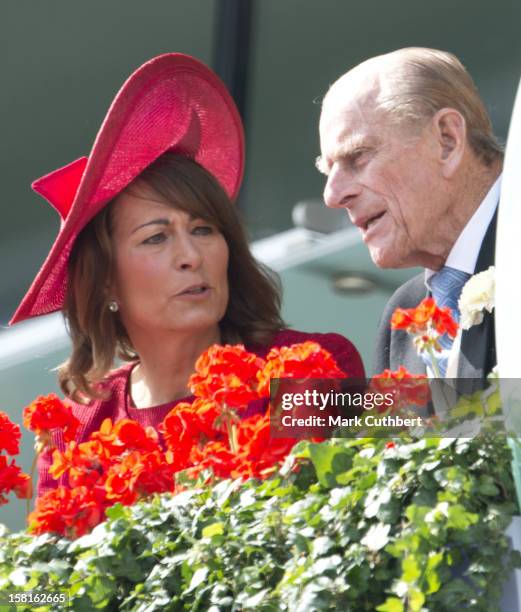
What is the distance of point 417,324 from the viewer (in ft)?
5.90

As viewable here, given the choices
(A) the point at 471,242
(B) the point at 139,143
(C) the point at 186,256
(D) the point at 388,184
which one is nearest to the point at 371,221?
(D) the point at 388,184

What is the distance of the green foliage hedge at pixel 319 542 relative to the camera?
1.43 m

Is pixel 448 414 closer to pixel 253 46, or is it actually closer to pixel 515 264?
pixel 515 264

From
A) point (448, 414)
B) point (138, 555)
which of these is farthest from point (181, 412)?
point (448, 414)

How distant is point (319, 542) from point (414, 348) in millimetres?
1184

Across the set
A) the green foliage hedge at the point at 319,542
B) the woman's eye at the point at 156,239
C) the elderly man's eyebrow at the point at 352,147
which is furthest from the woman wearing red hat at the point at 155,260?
the green foliage hedge at the point at 319,542

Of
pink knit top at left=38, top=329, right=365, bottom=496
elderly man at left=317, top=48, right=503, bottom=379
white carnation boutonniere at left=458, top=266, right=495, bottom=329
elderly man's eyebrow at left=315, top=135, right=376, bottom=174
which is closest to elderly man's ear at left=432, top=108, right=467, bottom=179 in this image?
elderly man at left=317, top=48, right=503, bottom=379

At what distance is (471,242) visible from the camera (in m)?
2.50

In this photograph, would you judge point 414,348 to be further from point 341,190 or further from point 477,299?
point 477,299

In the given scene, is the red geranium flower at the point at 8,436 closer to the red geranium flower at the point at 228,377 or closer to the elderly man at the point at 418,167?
the red geranium flower at the point at 228,377

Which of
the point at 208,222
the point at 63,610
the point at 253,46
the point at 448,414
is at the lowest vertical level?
the point at 63,610

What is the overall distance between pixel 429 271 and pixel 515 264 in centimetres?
121

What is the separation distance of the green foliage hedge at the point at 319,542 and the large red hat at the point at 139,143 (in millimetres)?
1035

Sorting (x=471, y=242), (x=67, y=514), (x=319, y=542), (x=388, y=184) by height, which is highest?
(x=388, y=184)
